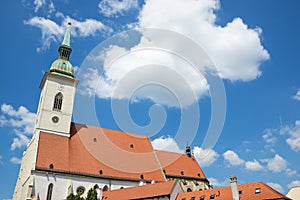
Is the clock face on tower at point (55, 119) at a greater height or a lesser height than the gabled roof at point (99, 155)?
greater

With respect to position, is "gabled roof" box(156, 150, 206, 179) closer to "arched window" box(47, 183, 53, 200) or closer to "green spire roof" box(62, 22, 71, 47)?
"arched window" box(47, 183, 53, 200)

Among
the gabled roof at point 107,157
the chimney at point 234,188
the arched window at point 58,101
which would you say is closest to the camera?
the chimney at point 234,188

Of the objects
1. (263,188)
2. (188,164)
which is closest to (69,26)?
(188,164)

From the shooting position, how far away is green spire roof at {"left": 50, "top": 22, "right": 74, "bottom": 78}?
45875mm

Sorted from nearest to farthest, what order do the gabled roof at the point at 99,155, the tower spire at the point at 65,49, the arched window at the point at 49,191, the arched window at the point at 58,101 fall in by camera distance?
the arched window at the point at 49,191
the gabled roof at the point at 99,155
the arched window at the point at 58,101
the tower spire at the point at 65,49

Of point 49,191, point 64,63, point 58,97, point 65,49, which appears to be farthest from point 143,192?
point 65,49

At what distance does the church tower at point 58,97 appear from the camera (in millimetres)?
42125

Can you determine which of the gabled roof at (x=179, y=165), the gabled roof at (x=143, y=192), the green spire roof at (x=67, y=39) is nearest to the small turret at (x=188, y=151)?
the gabled roof at (x=179, y=165)

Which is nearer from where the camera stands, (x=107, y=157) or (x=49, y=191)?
(x=49, y=191)

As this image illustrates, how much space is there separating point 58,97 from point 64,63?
20.4ft

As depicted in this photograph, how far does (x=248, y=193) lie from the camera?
30625 millimetres

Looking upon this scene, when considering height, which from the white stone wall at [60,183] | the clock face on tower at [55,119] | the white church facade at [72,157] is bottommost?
the white stone wall at [60,183]

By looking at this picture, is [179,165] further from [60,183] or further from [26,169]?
[26,169]

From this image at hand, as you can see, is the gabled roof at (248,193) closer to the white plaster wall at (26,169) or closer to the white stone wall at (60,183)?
the white stone wall at (60,183)
